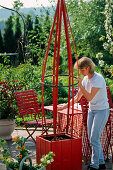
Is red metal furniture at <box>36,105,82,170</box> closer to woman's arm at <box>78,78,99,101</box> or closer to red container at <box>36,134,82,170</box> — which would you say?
red container at <box>36,134,82,170</box>

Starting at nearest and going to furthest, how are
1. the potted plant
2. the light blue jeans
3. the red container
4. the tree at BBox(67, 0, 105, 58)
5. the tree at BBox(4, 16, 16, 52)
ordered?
1. the red container
2. the light blue jeans
3. the potted plant
4. the tree at BBox(67, 0, 105, 58)
5. the tree at BBox(4, 16, 16, 52)

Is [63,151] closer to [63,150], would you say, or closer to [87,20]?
[63,150]

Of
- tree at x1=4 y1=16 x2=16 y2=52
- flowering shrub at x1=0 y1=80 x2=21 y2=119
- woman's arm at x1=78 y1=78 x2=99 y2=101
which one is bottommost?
flowering shrub at x1=0 y1=80 x2=21 y2=119

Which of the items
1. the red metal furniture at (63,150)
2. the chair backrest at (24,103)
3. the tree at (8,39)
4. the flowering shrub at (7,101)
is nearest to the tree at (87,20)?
the tree at (8,39)

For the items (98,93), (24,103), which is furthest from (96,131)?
(24,103)

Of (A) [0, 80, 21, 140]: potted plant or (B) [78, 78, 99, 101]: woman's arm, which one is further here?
(A) [0, 80, 21, 140]: potted plant

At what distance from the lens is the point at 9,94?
16.7 ft

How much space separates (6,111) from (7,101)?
0.55 feet

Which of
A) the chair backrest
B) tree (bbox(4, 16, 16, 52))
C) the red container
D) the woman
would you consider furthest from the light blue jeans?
tree (bbox(4, 16, 16, 52))

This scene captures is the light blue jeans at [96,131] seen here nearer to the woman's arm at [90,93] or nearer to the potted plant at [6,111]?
the woman's arm at [90,93]

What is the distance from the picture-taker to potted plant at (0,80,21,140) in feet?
16.1

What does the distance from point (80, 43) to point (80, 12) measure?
4.41 feet

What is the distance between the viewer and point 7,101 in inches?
197

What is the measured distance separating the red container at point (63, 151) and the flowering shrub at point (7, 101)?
1608 mm
